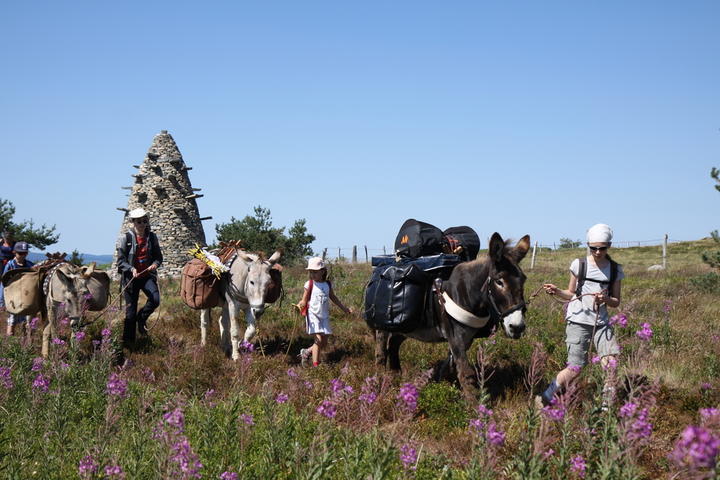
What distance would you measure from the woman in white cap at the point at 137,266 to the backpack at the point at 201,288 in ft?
1.77

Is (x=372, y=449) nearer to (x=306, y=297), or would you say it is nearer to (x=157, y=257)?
(x=306, y=297)

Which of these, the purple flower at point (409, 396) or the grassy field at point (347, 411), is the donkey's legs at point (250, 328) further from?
the purple flower at point (409, 396)

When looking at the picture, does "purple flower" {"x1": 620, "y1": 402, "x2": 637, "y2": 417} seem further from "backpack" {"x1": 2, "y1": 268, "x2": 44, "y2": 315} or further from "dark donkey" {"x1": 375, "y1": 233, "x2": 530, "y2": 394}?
"backpack" {"x1": 2, "y1": 268, "x2": 44, "y2": 315}

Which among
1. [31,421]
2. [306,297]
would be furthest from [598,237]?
[31,421]

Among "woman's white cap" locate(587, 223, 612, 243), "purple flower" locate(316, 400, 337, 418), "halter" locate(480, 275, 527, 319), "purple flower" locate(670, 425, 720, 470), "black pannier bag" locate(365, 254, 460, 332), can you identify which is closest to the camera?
"purple flower" locate(670, 425, 720, 470)

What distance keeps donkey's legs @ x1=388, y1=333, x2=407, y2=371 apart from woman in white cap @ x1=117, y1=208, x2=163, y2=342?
410 centimetres

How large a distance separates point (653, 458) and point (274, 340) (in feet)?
22.7

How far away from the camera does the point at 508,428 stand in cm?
594

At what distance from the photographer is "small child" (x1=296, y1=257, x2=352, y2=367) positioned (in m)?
8.81

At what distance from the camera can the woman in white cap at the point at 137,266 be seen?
9.74m

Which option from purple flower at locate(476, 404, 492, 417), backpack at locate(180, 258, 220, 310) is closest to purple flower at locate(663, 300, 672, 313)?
backpack at locate(180, 258, 220, 310)

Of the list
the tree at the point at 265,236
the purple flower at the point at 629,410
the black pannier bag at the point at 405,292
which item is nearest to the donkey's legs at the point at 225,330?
the black pannier bag at the point at 405,292

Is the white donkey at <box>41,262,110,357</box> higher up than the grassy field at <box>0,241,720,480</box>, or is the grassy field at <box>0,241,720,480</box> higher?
the white donkey at <box>41,262,110,357</box>

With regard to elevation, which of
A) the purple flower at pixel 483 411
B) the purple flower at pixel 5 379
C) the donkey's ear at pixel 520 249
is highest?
the donkey's ear at pixel 520 249
